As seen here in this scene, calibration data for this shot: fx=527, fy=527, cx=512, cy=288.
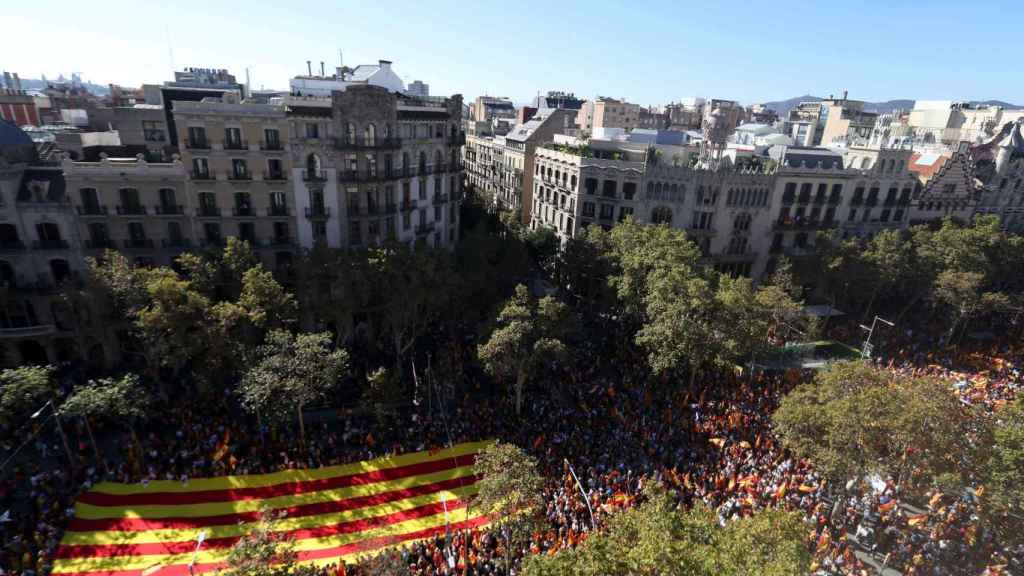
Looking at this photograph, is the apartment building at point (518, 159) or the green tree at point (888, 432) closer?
the green tree at point (888, 432)

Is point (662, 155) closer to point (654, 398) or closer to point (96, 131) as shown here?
point (654, 398)

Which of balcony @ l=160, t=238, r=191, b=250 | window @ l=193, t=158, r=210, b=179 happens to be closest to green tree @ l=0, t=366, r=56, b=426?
balcony @ l=160, t=238, r=191, b=250

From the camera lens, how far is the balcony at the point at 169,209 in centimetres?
4391

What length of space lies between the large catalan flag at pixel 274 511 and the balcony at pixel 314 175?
25.6 metres

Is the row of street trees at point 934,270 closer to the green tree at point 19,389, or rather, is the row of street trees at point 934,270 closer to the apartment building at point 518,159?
the apartment building at point 518,159

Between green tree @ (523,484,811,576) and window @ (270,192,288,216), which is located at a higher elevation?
window @ (270,192,288,216)

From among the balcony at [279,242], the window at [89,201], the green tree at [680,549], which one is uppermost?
the window at [89,201]

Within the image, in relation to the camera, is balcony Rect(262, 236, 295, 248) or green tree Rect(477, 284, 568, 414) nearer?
green tree Rect(477, 284, 568, 414)

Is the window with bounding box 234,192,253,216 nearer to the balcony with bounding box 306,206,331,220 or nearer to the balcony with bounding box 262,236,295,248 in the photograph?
the balcony with bounding box 262,236,295,248

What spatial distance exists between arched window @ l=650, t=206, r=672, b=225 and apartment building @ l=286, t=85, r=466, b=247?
26861mm

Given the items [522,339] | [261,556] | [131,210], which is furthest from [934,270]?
[131,210]

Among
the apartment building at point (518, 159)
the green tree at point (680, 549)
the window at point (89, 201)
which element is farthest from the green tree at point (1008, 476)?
the window at point (89, 201)

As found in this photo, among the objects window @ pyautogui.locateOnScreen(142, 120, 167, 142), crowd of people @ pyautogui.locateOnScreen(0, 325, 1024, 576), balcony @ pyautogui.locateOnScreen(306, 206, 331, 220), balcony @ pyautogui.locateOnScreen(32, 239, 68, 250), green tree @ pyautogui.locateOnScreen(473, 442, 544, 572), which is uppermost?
window @ pyautogui.locateOnScreen(142, 120, 167, 142)

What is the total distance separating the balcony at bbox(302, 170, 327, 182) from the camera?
152ft
